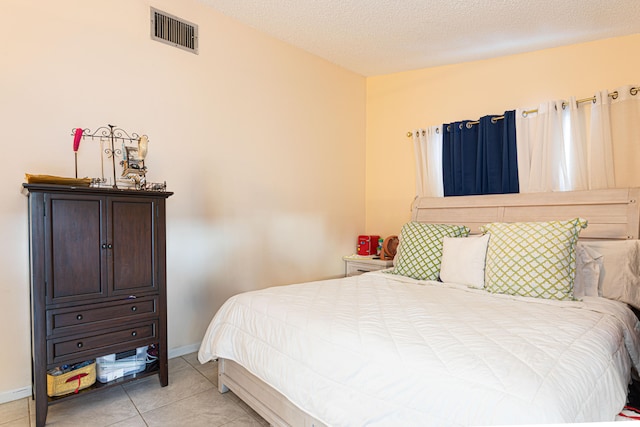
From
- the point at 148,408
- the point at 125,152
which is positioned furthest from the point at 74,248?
the point at 148,408

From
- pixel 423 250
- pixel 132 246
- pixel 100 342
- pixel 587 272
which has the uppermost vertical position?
pixel 132 246

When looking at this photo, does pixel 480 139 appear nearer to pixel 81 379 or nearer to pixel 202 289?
pixel 202 289

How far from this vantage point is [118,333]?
209 cm

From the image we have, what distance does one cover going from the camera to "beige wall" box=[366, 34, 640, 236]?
9.13 feet

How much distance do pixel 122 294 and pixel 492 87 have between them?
3.43m

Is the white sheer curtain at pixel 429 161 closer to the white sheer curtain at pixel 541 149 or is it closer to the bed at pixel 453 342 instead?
the white sheer curtain at pixel 541 149

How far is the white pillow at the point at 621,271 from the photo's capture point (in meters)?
2.16

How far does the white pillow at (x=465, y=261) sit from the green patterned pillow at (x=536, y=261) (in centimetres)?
9

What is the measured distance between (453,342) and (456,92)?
9.51 feet

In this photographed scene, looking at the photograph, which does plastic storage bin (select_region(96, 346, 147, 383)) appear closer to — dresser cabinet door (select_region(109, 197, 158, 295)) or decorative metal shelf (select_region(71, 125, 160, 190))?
dresser cabinet door (select_region(109, 197, 158, 295))

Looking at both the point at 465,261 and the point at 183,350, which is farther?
the point at 183,350

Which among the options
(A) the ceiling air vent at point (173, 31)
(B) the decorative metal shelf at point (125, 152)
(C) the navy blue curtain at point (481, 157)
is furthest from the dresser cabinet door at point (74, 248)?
(C) the navy blue curtain at point (481, 157)

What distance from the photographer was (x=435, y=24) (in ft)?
9.34

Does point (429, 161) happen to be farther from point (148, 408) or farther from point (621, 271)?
point (148, 408)
